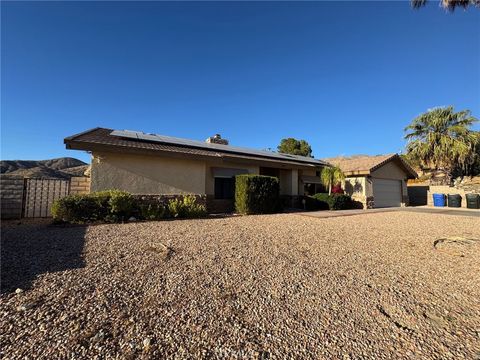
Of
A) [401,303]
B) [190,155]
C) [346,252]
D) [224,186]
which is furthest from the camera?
[224,186]

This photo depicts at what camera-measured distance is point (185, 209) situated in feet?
34.7

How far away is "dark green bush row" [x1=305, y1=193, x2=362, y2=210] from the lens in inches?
618

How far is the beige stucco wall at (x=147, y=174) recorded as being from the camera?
10.4m

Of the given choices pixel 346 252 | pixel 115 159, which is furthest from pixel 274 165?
pixel 346 252

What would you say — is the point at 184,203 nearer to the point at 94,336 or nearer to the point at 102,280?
the point at 102,280

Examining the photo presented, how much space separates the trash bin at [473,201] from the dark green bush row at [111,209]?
20.9m

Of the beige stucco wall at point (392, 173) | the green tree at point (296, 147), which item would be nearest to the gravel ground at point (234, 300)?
the beige stucco wall at point (392, 173)

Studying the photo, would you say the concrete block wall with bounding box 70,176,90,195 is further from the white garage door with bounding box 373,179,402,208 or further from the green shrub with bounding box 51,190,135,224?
the white garage door with bounding box 373,179,402,208

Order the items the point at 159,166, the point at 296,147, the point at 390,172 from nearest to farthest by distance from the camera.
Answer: the point at 159,166 < the point at 390,172 < the point at 296,147

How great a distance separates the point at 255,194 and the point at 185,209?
386 cm

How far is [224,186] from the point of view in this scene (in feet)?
46.6

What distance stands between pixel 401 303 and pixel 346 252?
7.48ft

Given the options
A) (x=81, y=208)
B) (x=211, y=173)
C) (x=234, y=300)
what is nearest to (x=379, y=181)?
(x=211, y=173)

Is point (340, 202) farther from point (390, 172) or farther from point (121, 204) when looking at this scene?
point (121, 204)
